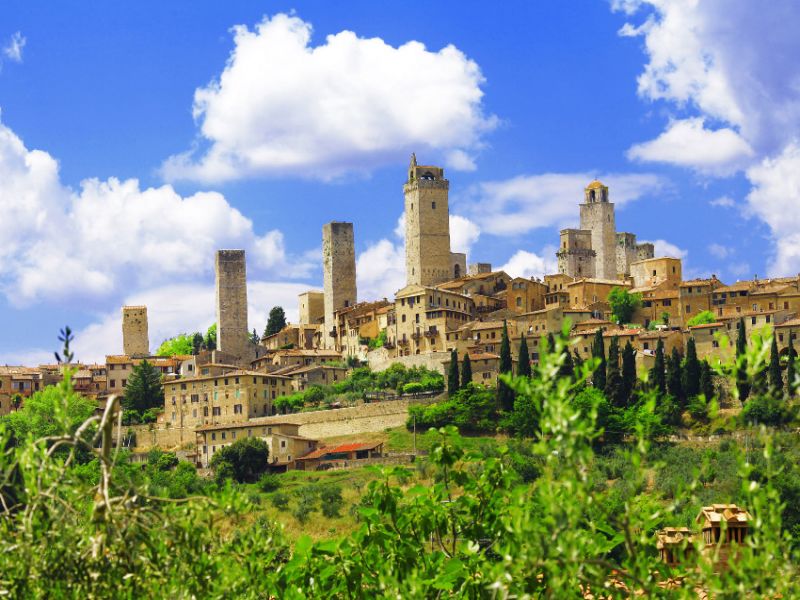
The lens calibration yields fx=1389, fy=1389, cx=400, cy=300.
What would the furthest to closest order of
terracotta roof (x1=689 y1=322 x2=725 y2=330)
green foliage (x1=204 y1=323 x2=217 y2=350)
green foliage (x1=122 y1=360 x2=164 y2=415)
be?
green foliage (x1=204 y1=323 x2=217 y2=350) → green foliage (x1=122 y1=360 x2=164 y2=415) → terracotta roof (x1=689 y1=322 x2=725 y2=330)

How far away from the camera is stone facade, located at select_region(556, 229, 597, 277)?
129 metres

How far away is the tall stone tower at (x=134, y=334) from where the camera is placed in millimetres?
114875

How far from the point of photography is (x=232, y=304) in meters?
114

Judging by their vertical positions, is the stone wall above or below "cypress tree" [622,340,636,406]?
below

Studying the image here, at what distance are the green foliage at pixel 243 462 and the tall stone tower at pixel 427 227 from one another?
37242mm

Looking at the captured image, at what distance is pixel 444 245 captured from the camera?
374 feet

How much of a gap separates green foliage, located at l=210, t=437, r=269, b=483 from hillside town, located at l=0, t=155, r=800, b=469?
1.14 m

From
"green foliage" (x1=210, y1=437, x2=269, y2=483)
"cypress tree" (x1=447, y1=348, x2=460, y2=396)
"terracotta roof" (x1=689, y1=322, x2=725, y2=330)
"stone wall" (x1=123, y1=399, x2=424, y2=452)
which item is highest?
"terracotta roof" (x1=689, y1=322, x2=725, y2=330)

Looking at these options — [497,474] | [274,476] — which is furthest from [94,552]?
[274,476]

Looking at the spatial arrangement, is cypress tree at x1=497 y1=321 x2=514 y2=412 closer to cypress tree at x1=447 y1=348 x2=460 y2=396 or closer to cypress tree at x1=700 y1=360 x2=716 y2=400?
cypress tree at x1=447 y1=348 x2=460 y2=396

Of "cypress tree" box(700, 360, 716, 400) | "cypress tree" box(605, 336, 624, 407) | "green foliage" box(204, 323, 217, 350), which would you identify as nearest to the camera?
"cypress tree" box(700, 360, 716, 400)

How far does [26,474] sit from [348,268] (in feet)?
338

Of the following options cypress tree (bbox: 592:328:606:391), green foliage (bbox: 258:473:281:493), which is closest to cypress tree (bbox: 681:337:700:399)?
cypress tree (bbox: 592:328:606:391)

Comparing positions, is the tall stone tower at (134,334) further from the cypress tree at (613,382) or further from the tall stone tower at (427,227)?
the cypress tree at (613,382)
